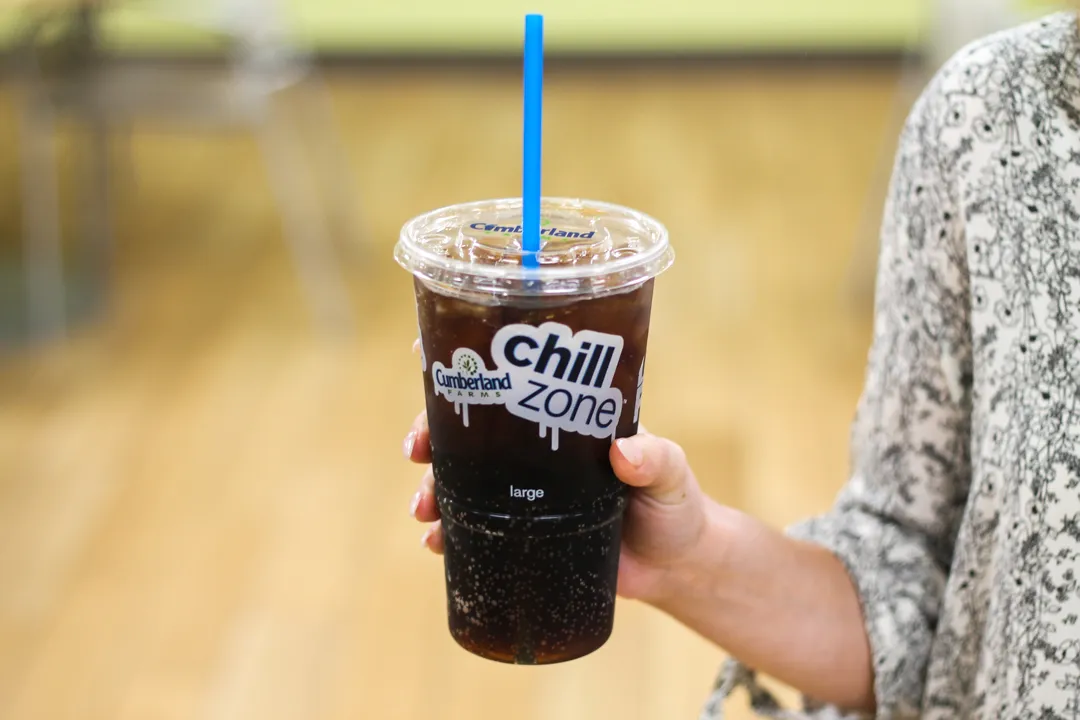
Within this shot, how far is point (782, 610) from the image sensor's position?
78cm

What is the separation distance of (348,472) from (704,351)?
0.84 meters

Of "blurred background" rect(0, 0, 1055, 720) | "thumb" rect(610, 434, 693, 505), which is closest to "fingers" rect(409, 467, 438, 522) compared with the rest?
"thumb" rect(610, 434, 693, 505)

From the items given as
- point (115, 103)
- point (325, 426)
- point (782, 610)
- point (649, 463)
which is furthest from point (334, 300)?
point (649, 463)

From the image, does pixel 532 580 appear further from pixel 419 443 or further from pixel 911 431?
pixel 911 431

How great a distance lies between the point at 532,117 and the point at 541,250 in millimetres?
78

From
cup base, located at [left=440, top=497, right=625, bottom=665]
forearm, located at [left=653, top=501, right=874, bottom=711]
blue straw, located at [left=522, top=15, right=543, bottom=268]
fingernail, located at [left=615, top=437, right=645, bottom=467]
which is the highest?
blue straw, located at [left=522, top=15, right=543, bottom=268]

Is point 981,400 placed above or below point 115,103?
above

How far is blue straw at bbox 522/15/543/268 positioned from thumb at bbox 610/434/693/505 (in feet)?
0.40

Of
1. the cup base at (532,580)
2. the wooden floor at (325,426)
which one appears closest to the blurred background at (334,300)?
the wooden floor at (325,426)

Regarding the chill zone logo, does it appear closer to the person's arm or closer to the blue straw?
the blue straw

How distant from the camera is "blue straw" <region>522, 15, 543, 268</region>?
0.57 m

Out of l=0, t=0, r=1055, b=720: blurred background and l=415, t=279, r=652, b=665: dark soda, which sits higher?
l=415, t=279, r=652, b=665: dark soda

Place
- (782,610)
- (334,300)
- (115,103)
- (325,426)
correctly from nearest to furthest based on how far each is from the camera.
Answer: (782,610)
(325,426)
(115,103)
(334,300)

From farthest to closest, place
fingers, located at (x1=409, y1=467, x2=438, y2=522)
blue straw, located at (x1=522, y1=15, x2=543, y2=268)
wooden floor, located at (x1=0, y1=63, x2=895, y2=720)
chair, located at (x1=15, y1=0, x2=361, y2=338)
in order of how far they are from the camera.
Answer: chair, located at (x1=15, y1=0, x2=361, y2=338)
wooden floor, located at (x1=0, y1=63, x2=895, y2=720)
fingers, located at (x1=409, y1=467, x2=438, y2=522)
blue straw, located at (x1=522, y1=15, x2=543, y2=268)
